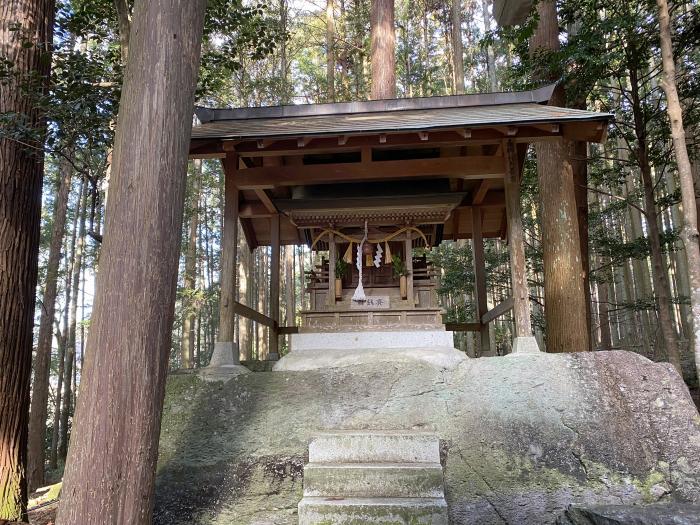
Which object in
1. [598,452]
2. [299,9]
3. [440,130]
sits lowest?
[598,452]

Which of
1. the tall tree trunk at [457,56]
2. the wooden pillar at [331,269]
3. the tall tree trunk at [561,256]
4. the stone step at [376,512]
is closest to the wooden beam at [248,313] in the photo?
the wooden pillar at [331,269]

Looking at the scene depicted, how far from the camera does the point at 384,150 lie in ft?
22.4

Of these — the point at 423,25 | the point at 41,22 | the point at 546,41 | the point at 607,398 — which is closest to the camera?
the point at 607,398

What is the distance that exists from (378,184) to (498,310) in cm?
242

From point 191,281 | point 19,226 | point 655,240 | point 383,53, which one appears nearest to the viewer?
point 19,226

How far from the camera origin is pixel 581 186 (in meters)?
8.70

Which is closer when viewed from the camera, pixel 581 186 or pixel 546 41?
pixel 546 41

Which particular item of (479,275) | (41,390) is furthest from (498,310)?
(41,390)

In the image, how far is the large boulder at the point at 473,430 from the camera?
3.95m

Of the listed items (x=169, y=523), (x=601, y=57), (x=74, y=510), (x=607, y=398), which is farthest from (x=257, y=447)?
(x=601, y=57)

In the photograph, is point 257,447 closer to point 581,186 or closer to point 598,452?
point 598,452

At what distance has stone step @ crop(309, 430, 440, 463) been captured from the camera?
13.6 ft

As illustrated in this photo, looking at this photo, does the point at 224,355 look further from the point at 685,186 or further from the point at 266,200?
the point at 685,186

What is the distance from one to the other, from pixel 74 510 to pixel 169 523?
147 cm
